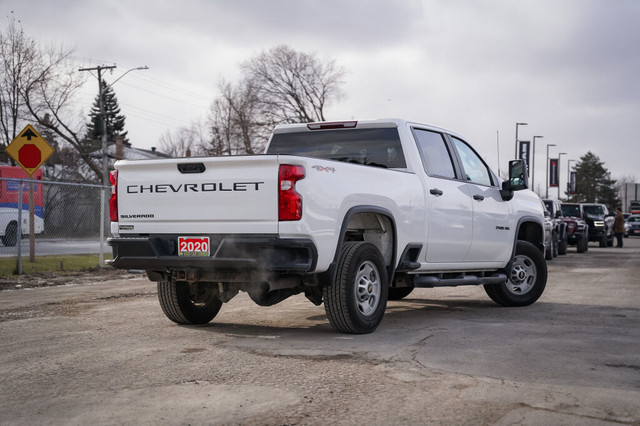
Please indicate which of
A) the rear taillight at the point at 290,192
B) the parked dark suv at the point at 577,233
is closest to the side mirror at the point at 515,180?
the rear taillight at the point at 290,192

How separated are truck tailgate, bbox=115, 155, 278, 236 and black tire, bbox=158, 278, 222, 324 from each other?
32.3 inches

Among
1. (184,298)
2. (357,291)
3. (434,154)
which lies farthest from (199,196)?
(434,154)

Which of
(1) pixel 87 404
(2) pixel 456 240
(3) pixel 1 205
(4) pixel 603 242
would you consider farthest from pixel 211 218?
(4) pixel 603 242

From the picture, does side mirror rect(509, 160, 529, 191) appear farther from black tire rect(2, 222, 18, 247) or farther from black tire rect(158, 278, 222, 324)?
black tire rect(2, 222, 18, 247)

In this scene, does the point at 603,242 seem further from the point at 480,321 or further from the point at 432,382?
the point at 432,382

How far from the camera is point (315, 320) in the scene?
26.8ft

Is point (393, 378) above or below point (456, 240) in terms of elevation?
below

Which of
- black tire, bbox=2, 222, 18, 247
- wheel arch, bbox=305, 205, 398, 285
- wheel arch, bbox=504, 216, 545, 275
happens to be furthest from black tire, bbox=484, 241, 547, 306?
black tire, bbox=2, 222, 18, 247

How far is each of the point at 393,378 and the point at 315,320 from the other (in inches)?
121

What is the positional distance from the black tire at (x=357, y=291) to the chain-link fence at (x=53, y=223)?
9.11 meters

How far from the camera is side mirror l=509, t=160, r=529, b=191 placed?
30.8 ft

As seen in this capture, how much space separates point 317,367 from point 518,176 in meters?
4.86

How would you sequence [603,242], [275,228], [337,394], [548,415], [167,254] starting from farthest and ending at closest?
[603,242]
[167,254]
[275,228]
[337,394]
[548,415]

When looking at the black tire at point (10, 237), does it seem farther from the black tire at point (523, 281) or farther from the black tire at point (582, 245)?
the black tire at point (582, 245)
